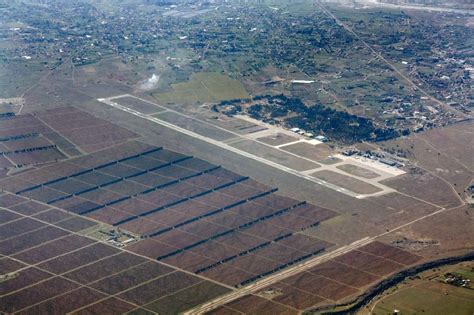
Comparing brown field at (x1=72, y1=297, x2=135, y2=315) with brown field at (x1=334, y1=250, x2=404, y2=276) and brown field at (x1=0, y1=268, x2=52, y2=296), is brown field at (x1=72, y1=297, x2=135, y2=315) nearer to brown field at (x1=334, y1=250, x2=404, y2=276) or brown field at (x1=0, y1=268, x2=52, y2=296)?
brown field at (x1=0, y1=268, x2=52, y2=296)

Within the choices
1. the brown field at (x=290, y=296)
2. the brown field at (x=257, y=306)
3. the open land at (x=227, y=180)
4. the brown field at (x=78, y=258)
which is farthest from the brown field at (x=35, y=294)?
the brown field at (x=290, y=296)

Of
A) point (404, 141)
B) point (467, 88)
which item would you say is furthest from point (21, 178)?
point (467, 88)

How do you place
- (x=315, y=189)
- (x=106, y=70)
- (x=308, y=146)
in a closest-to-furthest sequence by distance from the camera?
(x=315, y=189) < (x=308, y=146) < (x=106, y=70)

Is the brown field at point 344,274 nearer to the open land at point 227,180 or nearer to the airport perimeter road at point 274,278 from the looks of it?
the open land at point 227,180

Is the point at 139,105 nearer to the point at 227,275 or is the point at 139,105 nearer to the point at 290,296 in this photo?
the point at 227,275

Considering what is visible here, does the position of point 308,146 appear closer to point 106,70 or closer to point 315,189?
point 315,189

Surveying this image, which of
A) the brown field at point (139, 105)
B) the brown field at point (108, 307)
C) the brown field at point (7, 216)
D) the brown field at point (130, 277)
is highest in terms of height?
the brown field at point (139, 105)

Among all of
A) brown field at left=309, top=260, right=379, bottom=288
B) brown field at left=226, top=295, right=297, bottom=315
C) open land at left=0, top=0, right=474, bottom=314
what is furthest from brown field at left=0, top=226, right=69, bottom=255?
brown field at left=309, top=260, right=379, bottom=288
